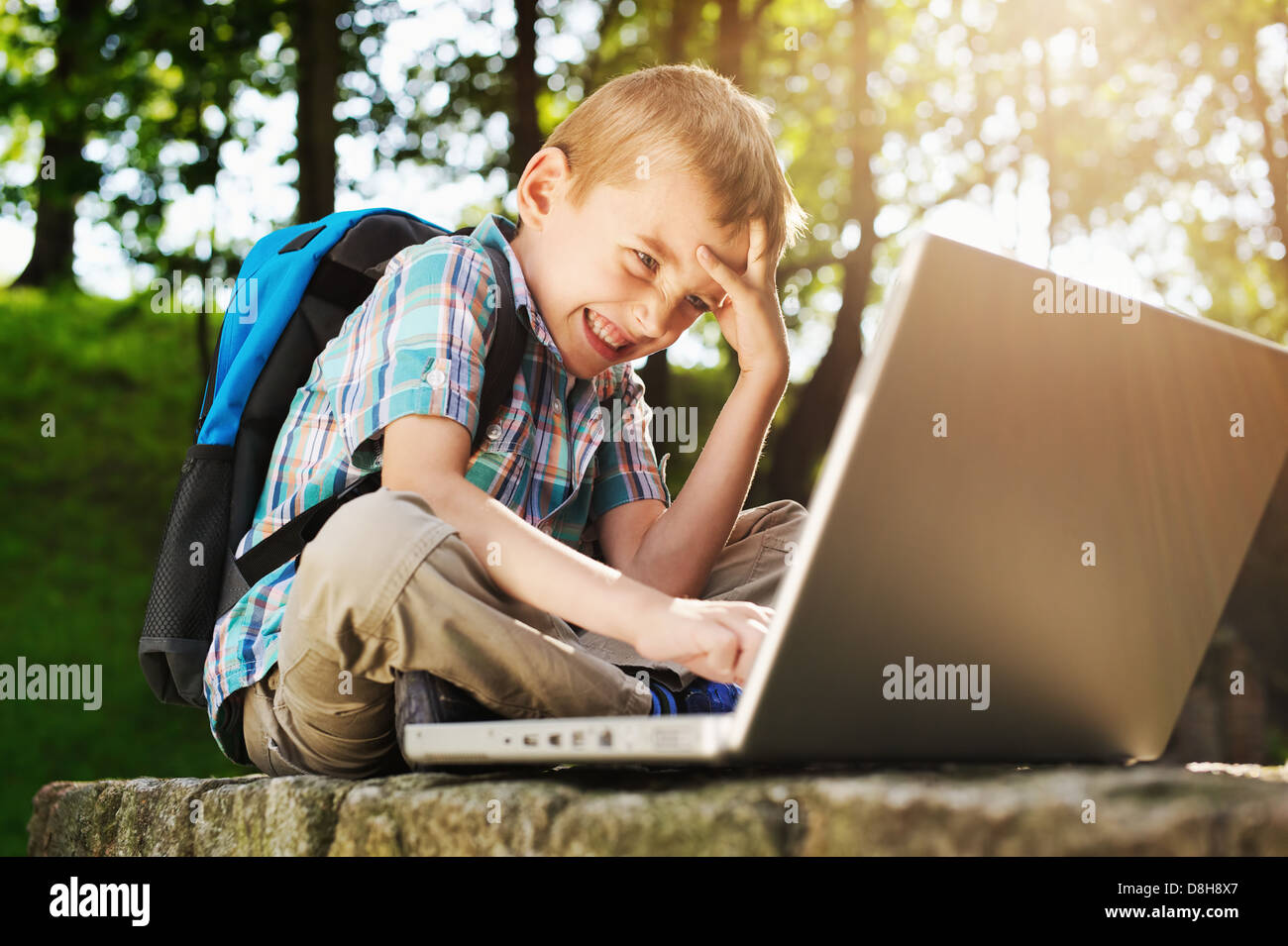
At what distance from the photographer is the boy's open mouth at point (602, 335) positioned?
7.33 feet

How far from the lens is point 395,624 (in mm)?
1563

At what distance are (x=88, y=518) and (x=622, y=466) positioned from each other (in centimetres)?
781

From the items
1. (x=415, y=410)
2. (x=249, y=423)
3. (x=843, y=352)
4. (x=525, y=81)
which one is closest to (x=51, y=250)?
(x=525, y=81)

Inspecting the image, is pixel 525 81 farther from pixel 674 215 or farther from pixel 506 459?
pixel 506 459

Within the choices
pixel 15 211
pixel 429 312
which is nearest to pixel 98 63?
pixel 15 211

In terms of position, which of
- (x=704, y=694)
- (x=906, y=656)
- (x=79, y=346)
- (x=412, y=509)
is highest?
(x=79, y=346)

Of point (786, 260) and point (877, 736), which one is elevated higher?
point (786, 260)

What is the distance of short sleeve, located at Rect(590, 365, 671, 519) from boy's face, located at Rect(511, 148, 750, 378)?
0.27 metres

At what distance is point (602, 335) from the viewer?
2254 mm

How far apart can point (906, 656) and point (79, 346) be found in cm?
1059

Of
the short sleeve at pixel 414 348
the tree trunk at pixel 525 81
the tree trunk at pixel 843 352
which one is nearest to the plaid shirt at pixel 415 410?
the short sleeve at pixel 414 348

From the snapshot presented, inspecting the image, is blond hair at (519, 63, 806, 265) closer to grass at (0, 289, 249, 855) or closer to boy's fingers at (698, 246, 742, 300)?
boy's fingers at (698, 246, 742, 300)
